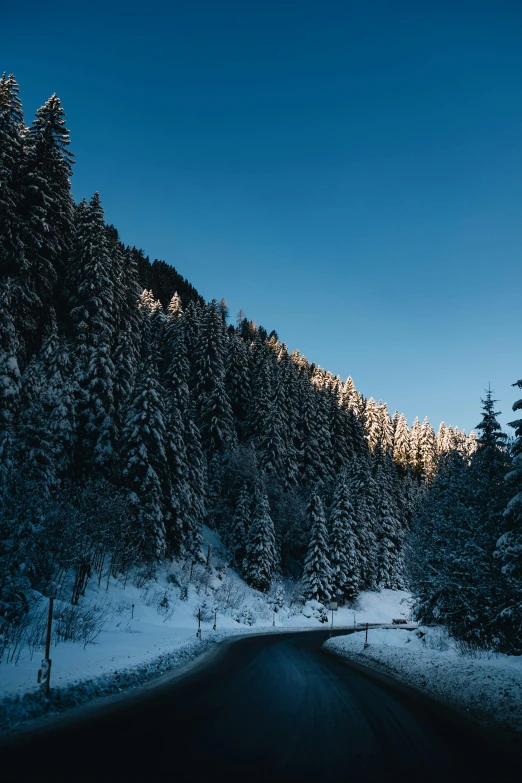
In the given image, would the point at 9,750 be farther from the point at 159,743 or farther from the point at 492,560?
the point at 492,560

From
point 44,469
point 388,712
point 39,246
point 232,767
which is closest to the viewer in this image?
point 232,767

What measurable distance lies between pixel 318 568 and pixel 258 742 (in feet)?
146

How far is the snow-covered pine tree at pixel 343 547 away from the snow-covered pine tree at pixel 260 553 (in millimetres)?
9169

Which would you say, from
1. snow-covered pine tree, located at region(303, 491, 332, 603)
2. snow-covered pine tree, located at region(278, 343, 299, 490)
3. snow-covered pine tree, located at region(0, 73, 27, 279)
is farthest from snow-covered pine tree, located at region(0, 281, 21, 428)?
snow-covered pine tree, located at region(278, 343, 299, 490)

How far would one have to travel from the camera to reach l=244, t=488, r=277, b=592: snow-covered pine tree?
44562 mm

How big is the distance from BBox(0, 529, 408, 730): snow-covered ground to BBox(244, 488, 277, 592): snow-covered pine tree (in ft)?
3.55

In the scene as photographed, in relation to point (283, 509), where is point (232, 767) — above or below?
below

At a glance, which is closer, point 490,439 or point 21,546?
point 21,546

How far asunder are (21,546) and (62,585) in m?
7.05

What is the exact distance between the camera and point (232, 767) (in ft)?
17.2

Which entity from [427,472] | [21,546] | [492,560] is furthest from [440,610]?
[427,472]

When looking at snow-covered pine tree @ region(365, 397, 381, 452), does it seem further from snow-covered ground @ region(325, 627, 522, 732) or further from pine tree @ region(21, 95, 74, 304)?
snow-covered ground @ region(325, 627, 522, 732)

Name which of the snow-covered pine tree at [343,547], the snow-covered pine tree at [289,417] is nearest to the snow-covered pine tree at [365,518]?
the snow-covered pine tree at [343,547]

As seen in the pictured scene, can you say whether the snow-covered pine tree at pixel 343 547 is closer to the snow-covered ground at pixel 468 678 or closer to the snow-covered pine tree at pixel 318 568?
the snow-covered pine tree at pixel 318 568
